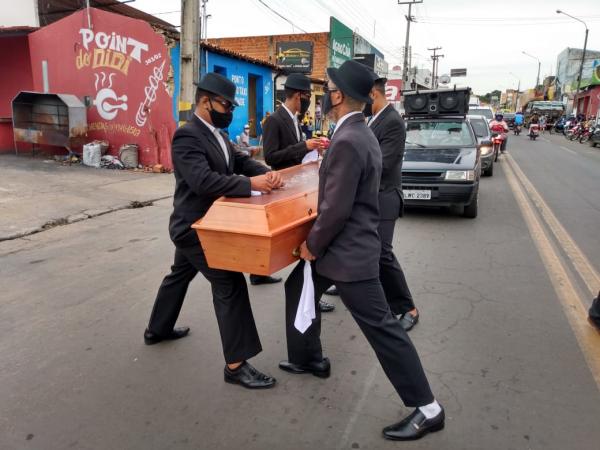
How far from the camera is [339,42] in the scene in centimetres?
3016

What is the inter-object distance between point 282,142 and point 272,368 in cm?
188

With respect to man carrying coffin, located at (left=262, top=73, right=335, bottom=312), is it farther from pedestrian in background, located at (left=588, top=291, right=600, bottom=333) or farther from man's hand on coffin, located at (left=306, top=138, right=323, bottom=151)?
pedestrian in background, located at (left=588, top=291, right=600, bottom=333)

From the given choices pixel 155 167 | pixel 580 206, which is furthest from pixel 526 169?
pixel 155 167

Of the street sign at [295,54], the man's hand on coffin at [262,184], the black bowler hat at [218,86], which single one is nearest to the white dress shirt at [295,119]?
the black bowler hat at [218,86]

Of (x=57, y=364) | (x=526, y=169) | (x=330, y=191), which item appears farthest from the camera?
(x=526, y=169)

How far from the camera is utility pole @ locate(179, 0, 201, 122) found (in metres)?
8.31

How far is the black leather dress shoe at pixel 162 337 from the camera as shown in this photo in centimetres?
346

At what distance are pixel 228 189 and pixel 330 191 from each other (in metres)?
0.63

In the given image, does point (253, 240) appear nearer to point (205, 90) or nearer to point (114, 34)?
point (205, 90)

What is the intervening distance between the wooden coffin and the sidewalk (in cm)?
514

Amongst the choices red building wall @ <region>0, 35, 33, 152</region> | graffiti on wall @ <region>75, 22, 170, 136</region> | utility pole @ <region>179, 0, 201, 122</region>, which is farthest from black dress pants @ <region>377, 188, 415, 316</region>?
red building wall @ <region>0, 35, 33, 152</region>

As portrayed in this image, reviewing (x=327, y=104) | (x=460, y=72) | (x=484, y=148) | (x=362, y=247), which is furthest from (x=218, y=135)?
(x=460, y=72)

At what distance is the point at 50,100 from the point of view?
12.7 meters

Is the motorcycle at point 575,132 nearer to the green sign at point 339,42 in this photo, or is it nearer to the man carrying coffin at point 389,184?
the green sign at point 339,42
